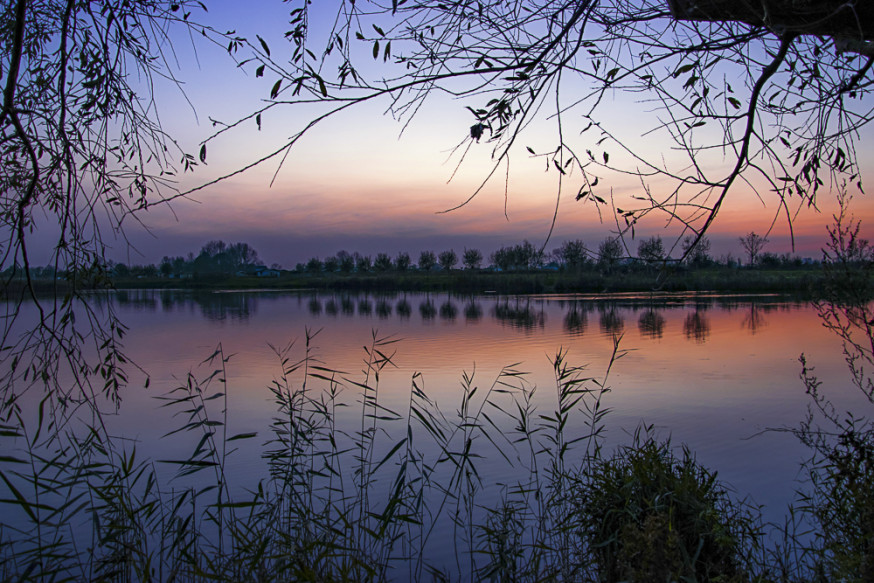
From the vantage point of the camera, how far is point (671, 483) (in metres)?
4.44

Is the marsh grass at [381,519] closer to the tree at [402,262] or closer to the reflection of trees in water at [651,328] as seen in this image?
the reflection of trees in water at [651,328]

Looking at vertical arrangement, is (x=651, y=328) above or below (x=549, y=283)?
below

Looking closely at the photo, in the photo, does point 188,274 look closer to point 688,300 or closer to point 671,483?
point 688,300

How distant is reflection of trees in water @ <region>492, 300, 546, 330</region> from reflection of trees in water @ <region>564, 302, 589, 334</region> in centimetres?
102

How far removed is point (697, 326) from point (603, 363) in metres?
9.61

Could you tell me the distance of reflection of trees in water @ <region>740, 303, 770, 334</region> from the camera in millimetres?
19906

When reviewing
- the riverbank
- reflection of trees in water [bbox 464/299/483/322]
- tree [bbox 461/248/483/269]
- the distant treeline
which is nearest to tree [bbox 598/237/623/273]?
the distant treeline

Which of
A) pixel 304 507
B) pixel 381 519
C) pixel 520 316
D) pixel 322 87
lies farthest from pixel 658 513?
pixel 520 316

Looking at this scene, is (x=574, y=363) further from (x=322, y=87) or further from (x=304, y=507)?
(x=322, y=87)

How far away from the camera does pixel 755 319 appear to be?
2244cm

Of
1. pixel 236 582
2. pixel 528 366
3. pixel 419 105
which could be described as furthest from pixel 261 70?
pixel 528 366

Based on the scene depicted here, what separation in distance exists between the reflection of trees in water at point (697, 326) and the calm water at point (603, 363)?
0.06 metres

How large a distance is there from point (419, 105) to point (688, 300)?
3408 cm

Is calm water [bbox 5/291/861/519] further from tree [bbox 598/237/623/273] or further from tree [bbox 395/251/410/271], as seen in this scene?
tree [bbox 395/251/410/271]
